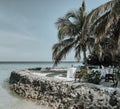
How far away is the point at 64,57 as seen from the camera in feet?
61.3

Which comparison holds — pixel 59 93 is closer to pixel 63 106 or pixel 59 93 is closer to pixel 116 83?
pixel 63 106

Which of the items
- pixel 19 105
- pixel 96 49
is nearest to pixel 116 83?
pixel 19 105

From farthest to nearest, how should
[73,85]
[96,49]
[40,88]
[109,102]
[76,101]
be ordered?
[96,49], [40,88], [73,85], [76,101], [109,102]

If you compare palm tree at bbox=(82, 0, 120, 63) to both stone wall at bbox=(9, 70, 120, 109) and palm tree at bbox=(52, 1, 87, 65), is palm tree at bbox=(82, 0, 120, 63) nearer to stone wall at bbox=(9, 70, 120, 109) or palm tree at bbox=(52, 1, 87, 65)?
stone wall at bbox=(9, 70, 120, 109)

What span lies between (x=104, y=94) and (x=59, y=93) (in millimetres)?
3273

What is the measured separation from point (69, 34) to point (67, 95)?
789 centimetres

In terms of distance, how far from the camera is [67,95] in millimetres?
11688

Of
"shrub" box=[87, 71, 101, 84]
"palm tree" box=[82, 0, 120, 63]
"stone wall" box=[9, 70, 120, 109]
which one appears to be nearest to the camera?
"stone wall" box=[9, 70, 120, 109]

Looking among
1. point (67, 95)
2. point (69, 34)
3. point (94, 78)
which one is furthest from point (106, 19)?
point (69, 34)

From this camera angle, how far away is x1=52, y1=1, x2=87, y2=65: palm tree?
18516 mm

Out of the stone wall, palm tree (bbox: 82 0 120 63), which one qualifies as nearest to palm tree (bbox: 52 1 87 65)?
the stone wall

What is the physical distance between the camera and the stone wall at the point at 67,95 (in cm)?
951

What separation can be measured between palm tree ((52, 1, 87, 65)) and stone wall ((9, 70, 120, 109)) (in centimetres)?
372

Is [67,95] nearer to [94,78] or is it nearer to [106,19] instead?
[94,78]
